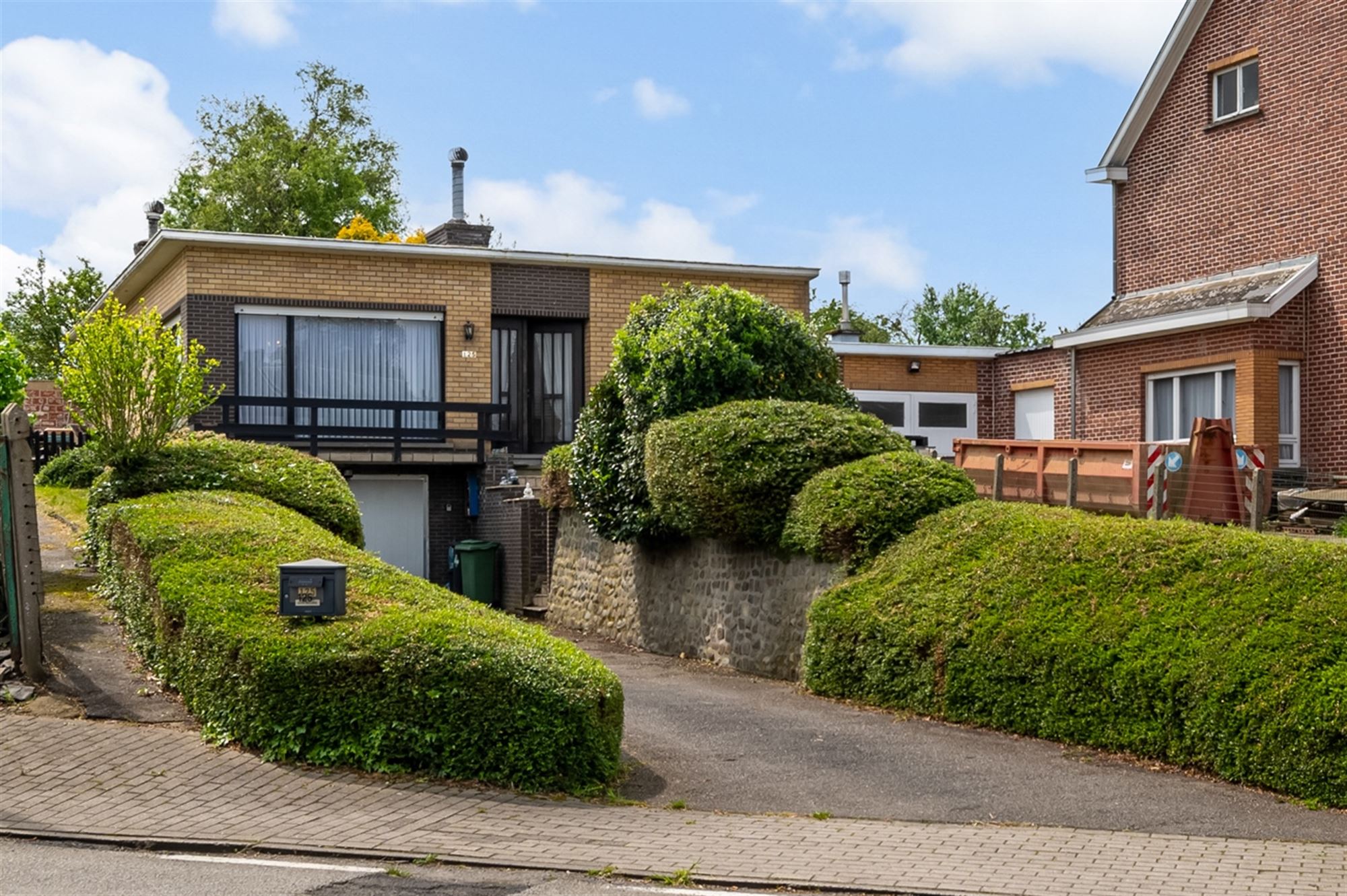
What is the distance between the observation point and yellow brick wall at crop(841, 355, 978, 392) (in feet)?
107

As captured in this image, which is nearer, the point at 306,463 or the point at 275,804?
the point at 275,804

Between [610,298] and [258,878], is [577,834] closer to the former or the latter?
[258,878]

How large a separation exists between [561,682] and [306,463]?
8.19 m

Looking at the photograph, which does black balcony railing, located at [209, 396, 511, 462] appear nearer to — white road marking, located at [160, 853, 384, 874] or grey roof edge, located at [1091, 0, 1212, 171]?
grey roof edge, located at [1091, 0, 1212, 171]

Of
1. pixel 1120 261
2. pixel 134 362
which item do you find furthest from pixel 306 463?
pixel 1120 261

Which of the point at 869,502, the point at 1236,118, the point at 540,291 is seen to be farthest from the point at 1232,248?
the point at 869,502

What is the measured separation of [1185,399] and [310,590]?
1836cm

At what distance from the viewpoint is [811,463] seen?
1611 cm

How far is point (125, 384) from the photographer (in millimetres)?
16578

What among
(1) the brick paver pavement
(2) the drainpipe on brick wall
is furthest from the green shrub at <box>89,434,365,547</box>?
(2) the drainpipe on brick wall

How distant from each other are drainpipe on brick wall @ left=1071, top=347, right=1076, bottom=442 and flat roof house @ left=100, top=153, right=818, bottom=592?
583 cm

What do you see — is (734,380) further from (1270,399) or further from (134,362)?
(1270,399)

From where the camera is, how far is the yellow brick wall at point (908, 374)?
1289 inches

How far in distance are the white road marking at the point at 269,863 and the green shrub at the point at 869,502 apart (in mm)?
7731
